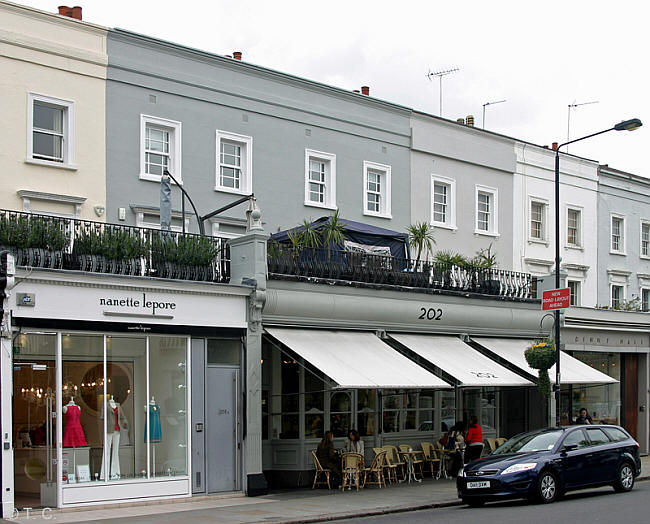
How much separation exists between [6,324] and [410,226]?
47.4 ft

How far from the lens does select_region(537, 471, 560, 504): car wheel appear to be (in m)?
17.5

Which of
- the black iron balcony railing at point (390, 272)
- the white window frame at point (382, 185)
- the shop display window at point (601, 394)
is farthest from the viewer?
the shop display window at point (601, 394)

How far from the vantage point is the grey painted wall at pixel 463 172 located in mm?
28922

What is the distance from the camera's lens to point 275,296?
780 inches

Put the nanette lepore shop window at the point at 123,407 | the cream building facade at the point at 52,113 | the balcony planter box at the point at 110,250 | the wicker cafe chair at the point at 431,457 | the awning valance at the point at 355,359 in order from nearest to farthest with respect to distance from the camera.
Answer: the nanette lepore shop window at the point at 123,407 → the balcony planter box at the point at 110,250 → the awning valance at the point at 355,359 → the cream building facade at the point at 52,113 → the wicker cafe chair at the point at 431,457

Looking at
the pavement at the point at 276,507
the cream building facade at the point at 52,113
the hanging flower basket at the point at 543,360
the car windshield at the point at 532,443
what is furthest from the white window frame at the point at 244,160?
the car windshield at the point at 532,443

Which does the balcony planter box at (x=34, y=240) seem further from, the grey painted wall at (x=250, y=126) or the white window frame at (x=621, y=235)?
the white window frame at (x=621, y=235)

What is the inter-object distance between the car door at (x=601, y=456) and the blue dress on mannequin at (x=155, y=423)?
8624mm

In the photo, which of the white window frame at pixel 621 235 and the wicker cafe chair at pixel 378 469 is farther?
→ the white window frame at pixel 621 235

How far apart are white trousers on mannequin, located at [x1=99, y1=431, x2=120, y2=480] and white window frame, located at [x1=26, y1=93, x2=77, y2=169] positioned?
665 centimetres

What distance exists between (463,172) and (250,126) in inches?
340

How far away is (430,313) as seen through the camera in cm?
2359

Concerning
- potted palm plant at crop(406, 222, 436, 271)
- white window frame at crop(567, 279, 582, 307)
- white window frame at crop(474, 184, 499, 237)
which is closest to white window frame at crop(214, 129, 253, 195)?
potted palm plant at crop(406, 222, 436, 271)

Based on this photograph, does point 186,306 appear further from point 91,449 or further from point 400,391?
point 400,391
